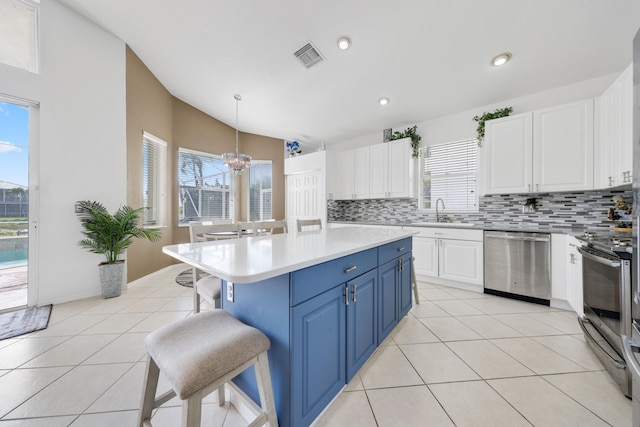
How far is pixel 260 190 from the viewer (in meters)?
5.83

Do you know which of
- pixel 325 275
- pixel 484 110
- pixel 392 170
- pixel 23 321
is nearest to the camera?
pixel 325 275

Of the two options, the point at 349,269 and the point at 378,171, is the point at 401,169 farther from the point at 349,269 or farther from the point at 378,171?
the point at 349,269

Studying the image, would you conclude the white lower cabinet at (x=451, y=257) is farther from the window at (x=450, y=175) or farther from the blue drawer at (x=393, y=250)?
the blue drawer at (x=393, y=250)

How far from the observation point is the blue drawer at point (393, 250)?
1744 millimetres

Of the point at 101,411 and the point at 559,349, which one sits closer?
the point at 101,411

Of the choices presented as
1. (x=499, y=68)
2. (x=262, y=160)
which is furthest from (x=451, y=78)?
(x=262, y=160)

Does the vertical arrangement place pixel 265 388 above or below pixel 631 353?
below

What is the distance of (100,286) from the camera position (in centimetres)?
296

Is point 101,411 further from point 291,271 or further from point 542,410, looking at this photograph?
point 542,410

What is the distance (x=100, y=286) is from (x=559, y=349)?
496 centimetres

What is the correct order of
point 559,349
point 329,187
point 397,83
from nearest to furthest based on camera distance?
1. point 559,349
2. point 397,83
3. point 329,187

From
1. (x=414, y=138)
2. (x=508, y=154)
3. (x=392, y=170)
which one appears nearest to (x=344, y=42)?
(x=414, y=138)

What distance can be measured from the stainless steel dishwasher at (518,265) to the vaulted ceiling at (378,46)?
2015 mm

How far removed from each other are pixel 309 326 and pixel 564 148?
3623 millimetres
